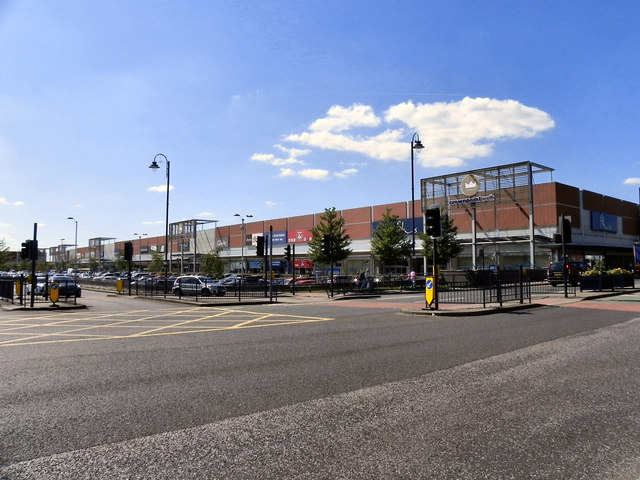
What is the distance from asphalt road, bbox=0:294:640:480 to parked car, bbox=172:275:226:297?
1927 centimetres

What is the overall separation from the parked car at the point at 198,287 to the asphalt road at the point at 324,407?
1927 cm

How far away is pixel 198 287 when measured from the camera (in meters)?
30.5

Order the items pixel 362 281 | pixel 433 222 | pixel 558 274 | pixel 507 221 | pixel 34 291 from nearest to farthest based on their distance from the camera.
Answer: pixel 433 222 < pixel 34 291 < pixel 362 281 < pixel 558 274 < pixel 507 221

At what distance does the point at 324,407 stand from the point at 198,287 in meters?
26.4

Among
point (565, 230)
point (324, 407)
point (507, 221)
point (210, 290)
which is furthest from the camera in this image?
point (507, 221)

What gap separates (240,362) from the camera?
26.3 ft

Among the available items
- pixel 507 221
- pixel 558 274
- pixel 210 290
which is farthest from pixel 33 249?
pixel 507 221

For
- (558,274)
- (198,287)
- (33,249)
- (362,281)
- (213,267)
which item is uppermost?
(33,249)

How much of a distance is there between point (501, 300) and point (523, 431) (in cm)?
1483

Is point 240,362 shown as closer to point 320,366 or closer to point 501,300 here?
point 320,366

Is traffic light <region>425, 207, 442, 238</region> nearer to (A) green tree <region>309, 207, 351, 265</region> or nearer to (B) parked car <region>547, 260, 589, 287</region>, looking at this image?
(B) parked car <region>547, 260, 589, 287</region>

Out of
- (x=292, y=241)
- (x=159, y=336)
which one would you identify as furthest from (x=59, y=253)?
(x=159, y=336)

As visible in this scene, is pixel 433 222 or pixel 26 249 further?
pixel 26 249

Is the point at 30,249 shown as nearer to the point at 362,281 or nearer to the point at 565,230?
the point at 362,281
